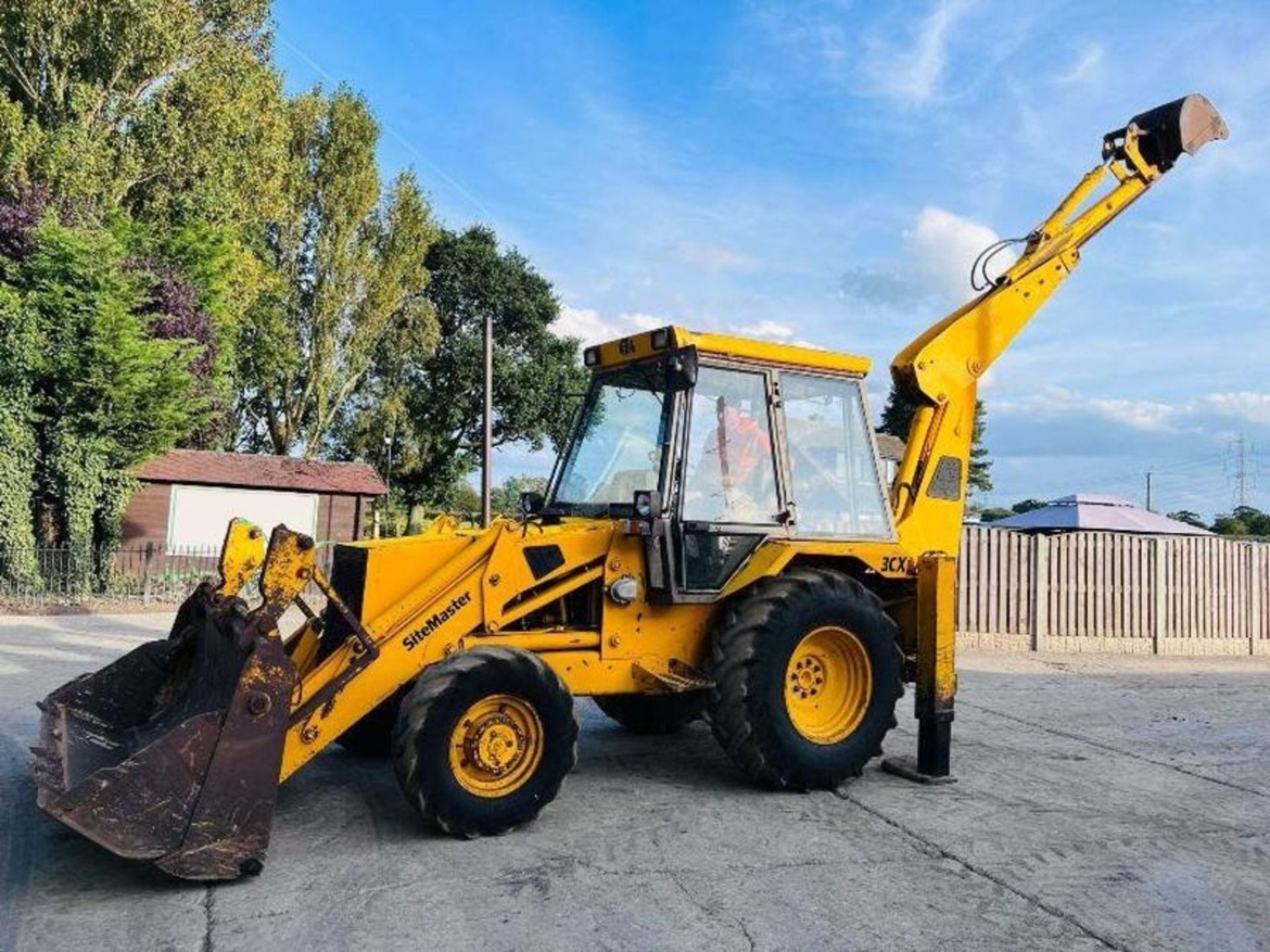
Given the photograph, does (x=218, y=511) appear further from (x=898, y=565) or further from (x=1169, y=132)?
(x=1169, y=132)

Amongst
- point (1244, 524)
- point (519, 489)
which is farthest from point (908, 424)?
point (1244, 524)

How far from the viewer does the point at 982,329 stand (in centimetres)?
742

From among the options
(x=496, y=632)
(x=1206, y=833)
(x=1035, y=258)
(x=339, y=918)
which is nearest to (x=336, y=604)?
(x=496, y=632)

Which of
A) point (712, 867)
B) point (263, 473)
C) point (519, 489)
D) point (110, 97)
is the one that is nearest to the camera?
point (712, 867)

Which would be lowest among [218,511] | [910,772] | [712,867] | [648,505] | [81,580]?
[712,867]

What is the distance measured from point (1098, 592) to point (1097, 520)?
532cm

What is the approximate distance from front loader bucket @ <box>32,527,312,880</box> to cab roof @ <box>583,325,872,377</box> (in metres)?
2.51

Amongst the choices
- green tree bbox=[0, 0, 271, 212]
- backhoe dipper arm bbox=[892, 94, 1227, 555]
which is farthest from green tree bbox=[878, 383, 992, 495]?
green tree bbox=[0, 0, 271, 212]

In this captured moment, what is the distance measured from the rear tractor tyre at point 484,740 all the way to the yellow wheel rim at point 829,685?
5.41ft

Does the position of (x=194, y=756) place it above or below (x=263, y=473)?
below

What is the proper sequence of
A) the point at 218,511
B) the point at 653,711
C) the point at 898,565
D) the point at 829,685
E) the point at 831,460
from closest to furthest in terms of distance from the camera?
1. the point at 829,685
2. the point at 831,460
3. the point at 898,565
4. the point at 653,711
5. the point at 218,511

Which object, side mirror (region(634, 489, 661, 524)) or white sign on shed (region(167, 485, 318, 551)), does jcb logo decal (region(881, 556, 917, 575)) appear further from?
white sign on shed (region(167, 485, 318, 551))

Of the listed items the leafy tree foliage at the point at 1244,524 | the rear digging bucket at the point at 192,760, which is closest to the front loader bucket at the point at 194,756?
the rear digging bucket at the point at 192,760

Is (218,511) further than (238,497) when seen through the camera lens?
No
